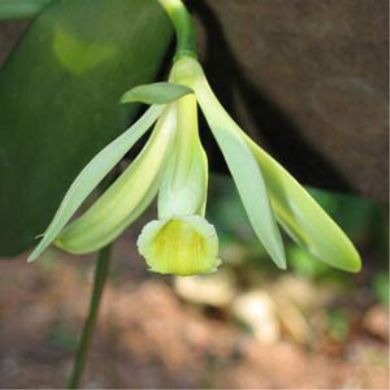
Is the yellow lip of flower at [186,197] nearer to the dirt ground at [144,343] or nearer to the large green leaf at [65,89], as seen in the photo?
the large green leaf at [65,89]

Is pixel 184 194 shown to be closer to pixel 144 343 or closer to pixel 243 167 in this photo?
pixel 243 167

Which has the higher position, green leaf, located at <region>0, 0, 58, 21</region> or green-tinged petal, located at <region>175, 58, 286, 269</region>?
green leaf, located at <region>0, 0, 58, 21</region>

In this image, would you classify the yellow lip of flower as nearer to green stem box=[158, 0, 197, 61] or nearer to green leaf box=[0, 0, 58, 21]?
green stem box=[158, 0, 197, 61]

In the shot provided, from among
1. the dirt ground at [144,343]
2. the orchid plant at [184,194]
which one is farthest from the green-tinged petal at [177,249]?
the dirt ground at [144,343]

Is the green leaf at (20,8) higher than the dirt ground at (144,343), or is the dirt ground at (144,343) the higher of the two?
the green leaf at (20,8)

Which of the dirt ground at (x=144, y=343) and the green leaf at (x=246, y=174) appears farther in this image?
the dirt ground at (x=144, y=343)

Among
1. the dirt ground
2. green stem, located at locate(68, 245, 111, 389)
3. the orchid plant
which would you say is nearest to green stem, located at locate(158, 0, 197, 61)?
the orchid plant
